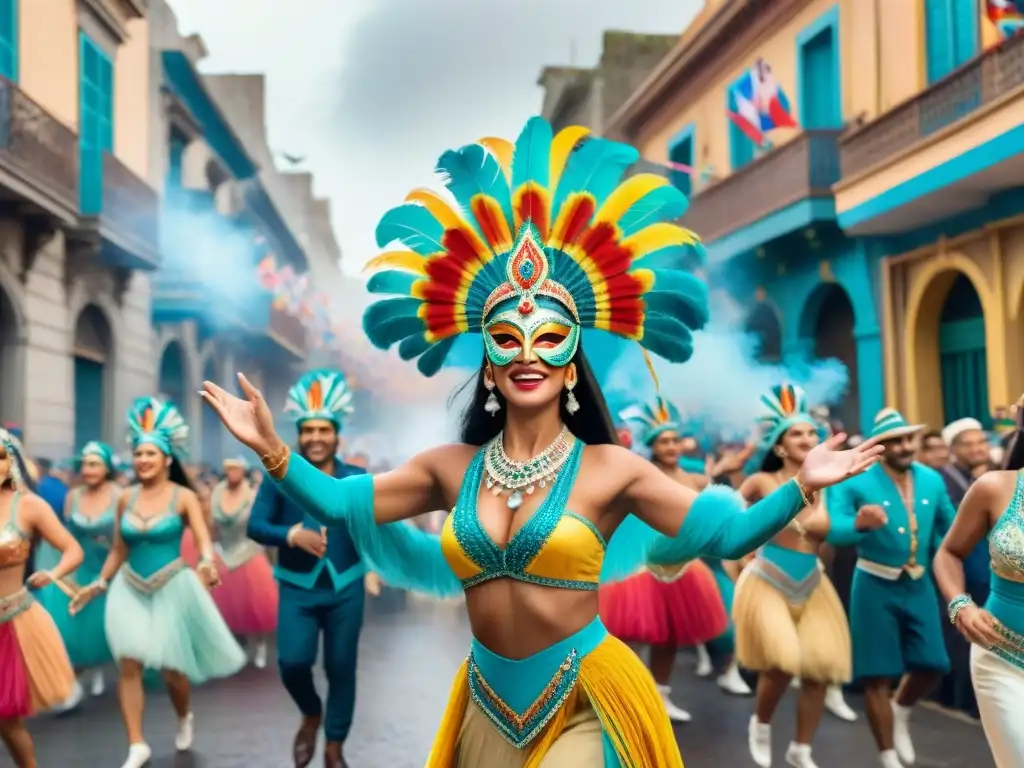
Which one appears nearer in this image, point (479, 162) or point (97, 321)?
point (479, 162)

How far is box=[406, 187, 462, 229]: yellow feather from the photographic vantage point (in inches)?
158

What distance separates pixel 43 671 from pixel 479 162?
12.7ft

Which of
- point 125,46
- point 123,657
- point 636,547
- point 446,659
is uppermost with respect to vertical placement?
point 125,46

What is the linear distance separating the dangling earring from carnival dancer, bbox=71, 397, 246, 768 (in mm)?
3607

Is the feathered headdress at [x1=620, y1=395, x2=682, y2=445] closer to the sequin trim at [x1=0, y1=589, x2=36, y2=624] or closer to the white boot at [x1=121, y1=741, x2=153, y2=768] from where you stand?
the white boot at [x1=121, y1=741, x2=153, y2=768]

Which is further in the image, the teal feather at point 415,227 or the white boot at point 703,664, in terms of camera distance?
the white boot at point 703,664

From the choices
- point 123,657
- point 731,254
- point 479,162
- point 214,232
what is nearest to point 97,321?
point 214,232

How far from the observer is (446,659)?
10336mm

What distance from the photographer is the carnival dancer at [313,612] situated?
21.3 feet

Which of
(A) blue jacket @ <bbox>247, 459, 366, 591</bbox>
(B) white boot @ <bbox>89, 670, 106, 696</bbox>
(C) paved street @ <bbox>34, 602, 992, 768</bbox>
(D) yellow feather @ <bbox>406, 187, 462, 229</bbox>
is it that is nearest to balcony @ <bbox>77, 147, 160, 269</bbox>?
(B) white boot @ <bbox>89, 670, 106, 696</bbox>

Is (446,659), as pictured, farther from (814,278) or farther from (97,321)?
(97,321)

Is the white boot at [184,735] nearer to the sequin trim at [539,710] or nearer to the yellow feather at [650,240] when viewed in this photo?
the sequin trim at [539,710]

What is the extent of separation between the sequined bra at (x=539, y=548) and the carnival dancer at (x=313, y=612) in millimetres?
2767

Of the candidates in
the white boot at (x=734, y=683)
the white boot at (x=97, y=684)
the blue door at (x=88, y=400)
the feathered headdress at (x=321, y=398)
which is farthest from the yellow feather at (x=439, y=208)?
the blue door at (x=88, y=400)
